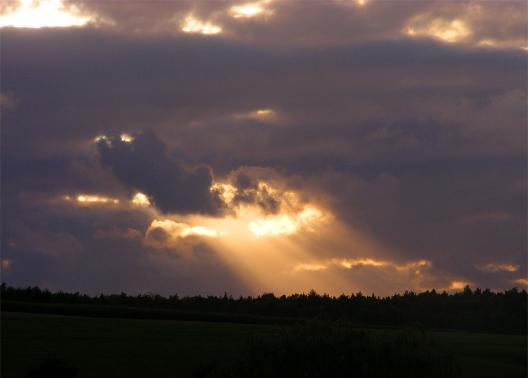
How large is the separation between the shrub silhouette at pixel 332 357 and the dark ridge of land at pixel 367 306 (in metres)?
62.5

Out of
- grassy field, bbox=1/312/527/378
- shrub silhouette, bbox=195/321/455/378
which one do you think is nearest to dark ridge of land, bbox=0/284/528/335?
grassy field, bbox=1/312/527/378

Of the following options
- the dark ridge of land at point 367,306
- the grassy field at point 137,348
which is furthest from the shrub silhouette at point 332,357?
the dark ridge of land at point 367,306

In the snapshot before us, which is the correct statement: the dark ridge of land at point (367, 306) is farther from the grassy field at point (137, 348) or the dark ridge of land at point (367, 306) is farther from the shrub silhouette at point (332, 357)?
the shrub silhouette at point (332, 357)

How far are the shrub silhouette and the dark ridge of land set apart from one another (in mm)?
62529

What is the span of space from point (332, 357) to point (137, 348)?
2135 centimetres

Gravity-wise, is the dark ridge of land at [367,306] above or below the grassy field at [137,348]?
above

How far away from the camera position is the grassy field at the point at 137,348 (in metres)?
52.2

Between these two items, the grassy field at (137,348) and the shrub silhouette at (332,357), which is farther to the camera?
the grassy field at (137,348)

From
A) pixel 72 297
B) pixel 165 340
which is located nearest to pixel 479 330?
pixel 72 297

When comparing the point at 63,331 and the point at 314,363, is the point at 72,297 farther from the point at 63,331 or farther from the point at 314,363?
the point at 314,363

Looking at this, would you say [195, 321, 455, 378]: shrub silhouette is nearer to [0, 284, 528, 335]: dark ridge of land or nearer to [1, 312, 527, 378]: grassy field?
[1, 312, 527, 378]: grassy field

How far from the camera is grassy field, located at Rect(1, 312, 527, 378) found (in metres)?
52.2

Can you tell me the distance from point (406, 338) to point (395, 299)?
288 ft

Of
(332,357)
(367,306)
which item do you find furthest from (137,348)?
(367,306)
